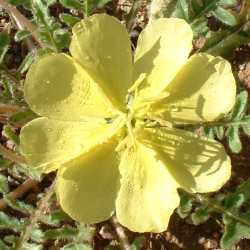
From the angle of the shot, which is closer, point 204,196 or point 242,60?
point 204,196

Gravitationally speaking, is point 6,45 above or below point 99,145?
above

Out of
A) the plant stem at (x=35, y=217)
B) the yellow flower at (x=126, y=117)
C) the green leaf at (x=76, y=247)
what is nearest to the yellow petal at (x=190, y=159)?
the yellow flower at (x=126, y=117)

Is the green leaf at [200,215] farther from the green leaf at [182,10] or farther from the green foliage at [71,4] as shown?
the green foliage at [71,4]

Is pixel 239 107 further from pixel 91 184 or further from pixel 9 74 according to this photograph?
pixel 9 74

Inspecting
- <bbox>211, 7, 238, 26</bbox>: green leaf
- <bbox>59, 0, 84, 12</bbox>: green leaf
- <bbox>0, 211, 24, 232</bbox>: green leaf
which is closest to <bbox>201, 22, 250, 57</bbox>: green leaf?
<bbox>211, 7, 238, 26</bbox>: green leaf

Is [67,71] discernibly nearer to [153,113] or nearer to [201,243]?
[153,113]

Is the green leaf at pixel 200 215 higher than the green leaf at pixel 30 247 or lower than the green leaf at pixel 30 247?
lower

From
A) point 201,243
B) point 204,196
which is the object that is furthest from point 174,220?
point 204,196
